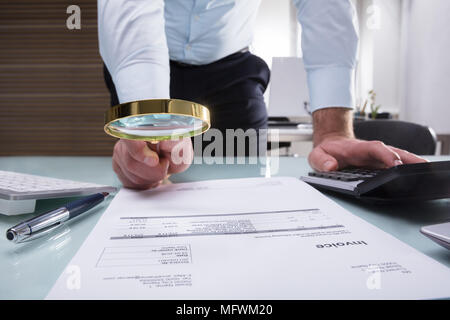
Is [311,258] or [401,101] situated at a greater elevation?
[401,101]

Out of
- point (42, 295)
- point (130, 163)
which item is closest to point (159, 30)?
point (130, 163)

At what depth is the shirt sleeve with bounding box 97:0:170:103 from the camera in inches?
20.3

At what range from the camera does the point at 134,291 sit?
0.66 ft

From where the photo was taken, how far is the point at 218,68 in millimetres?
935

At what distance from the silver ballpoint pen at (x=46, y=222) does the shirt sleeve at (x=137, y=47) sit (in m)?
0.21

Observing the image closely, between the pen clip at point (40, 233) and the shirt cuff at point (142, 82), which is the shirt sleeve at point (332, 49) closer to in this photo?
the shirt cuff at point (142, 82)

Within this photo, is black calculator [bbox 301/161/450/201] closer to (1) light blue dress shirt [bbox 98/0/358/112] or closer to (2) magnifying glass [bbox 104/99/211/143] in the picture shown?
(2) magnifying glass [bbox 104/99/211/143]

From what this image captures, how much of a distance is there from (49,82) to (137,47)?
264 centimetres

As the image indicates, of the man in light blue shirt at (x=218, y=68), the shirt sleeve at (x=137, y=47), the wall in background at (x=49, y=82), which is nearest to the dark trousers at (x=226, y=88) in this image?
the man in light blue shirt at (x=218, y=68)

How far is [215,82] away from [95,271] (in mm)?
776

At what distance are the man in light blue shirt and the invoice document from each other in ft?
0.50

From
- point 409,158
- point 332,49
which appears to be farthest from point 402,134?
point 409,158
